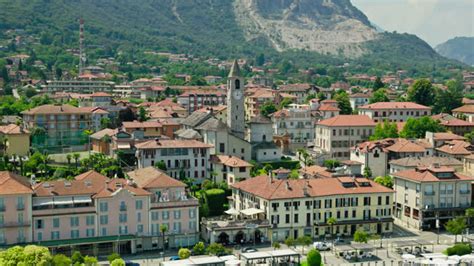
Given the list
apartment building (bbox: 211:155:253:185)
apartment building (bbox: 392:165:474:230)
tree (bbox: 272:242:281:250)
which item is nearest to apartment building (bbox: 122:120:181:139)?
apartment building (bbox: 211:155:253:185)

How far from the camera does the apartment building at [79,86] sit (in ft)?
525

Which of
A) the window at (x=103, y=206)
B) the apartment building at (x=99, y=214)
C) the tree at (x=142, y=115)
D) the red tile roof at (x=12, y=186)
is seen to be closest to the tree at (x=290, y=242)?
the apartment building at (x=99, y=214)

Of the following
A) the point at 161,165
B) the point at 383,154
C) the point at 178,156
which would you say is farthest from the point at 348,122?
the point at 161,165

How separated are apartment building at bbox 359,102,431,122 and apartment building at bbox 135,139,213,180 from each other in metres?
44.9

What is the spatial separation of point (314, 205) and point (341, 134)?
33.4 meters

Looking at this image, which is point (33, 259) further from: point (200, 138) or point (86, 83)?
point (86, 83)

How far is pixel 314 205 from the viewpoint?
235ft

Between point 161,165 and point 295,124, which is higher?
point 295,124

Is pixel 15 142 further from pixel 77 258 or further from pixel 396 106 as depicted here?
pixel 396 106

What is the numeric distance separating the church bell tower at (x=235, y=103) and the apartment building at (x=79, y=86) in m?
68.7

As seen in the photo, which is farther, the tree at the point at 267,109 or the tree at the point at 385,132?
the tree at the point at 267,109

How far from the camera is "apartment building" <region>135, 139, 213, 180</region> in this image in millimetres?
79750

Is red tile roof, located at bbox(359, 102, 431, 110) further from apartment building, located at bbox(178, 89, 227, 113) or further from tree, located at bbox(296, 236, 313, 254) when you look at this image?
tree, located at bbox(296, 236, 313, 254)

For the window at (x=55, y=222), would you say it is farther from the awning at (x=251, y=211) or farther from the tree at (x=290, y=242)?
the tree at (x=290, y=242)
